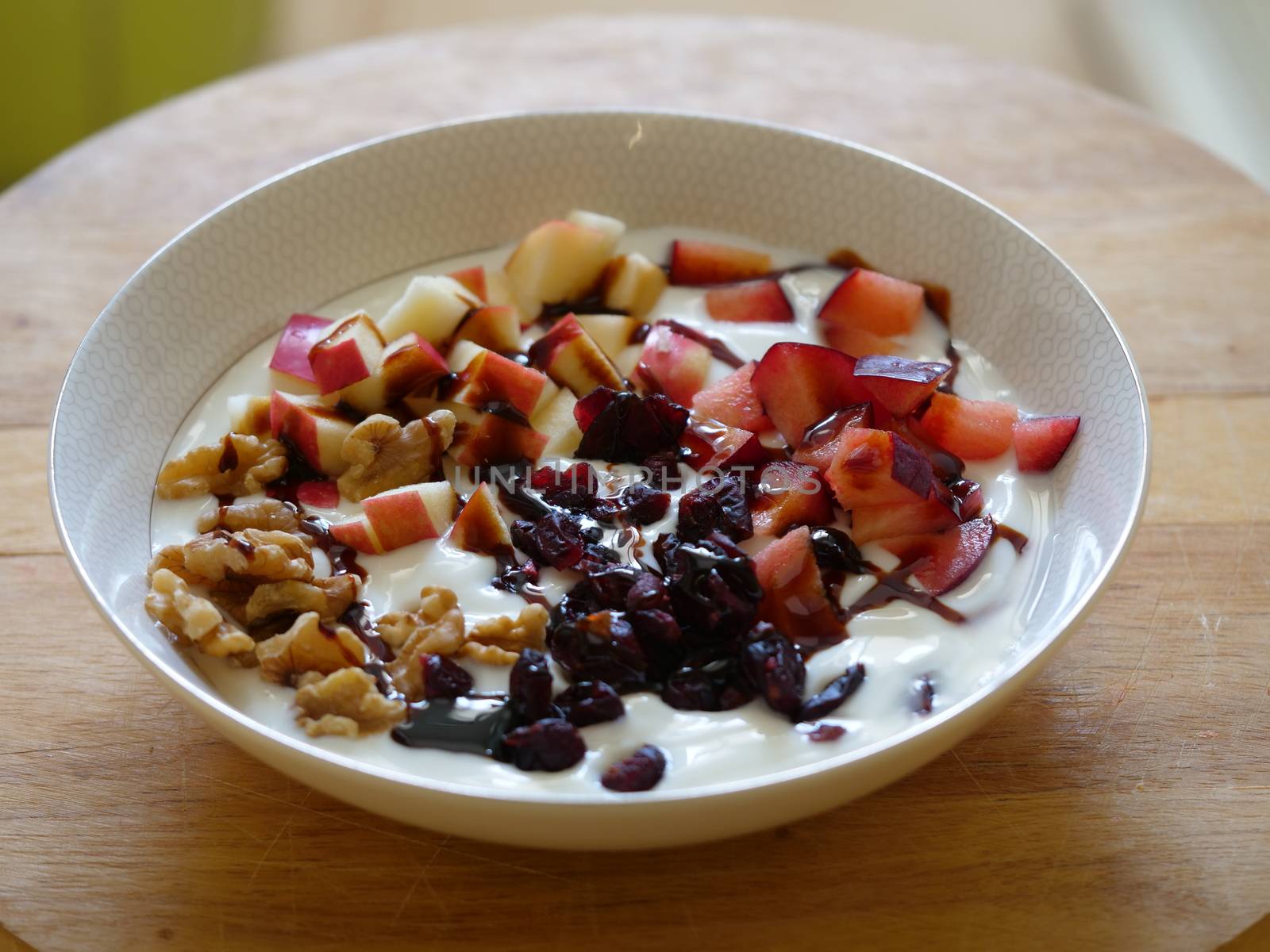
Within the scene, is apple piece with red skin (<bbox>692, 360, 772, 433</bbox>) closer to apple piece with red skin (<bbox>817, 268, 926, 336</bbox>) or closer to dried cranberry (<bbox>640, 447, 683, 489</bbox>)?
dried cranberry (<bbox>640, 447, 683, 489</bbox>)

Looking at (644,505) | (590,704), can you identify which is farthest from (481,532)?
(590,704)

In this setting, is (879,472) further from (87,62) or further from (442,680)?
(87,62)

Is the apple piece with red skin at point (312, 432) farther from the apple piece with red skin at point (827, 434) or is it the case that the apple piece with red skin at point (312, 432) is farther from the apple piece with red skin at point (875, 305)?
the apple piece with red skin at point (875, 305)

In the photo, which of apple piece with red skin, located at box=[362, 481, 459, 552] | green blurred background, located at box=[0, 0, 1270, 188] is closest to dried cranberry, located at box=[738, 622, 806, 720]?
apple piece with red skin, located at box=[362, 481, 459, 552]

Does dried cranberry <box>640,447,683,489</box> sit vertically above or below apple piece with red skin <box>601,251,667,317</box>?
below

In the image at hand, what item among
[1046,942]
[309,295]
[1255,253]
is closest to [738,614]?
[1046,942]

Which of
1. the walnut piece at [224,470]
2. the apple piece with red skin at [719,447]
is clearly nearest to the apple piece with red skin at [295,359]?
the walnut piece at [224,470]

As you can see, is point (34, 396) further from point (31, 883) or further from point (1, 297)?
point (31, 883)
